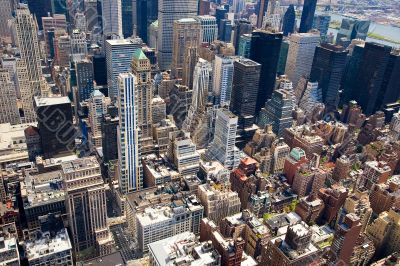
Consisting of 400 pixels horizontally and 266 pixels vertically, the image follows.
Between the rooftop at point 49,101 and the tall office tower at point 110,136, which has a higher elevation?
the rooftop at point 49,101

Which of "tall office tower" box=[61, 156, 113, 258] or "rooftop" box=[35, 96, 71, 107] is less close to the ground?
"rooftop" box=[35, 96, 71, 107]

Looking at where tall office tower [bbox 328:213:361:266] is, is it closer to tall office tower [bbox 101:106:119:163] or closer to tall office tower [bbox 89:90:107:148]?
tall office tower [bbox 101:106:119:163]

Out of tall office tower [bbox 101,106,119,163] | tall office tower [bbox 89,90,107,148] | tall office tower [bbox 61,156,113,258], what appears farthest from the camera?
tall office tower [bbox 89,90,107,148]

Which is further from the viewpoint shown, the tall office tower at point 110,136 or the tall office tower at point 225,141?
the tall office tower at point 225,141

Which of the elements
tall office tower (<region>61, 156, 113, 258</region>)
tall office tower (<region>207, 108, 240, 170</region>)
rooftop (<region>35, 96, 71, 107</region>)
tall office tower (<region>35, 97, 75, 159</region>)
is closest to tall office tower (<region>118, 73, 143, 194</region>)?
tall office tower (<region>61, 156, 113, 258</region>)

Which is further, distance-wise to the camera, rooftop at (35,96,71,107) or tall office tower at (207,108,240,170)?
tall office tower at (207,108,240,170)

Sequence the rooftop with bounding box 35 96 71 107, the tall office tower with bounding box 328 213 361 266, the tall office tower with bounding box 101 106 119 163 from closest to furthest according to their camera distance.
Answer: the tall office tower with bounding box 328 213 361 266 → the tall office tower with bounding box 101 106 119 163 → the rooftop with bounding box 35 96 71 107

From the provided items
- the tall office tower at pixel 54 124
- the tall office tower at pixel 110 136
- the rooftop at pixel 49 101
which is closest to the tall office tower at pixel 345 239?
the tall office tower at pixel 110 136

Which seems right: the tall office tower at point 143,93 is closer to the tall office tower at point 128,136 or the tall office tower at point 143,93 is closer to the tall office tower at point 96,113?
the tall office tower at point 128,136
